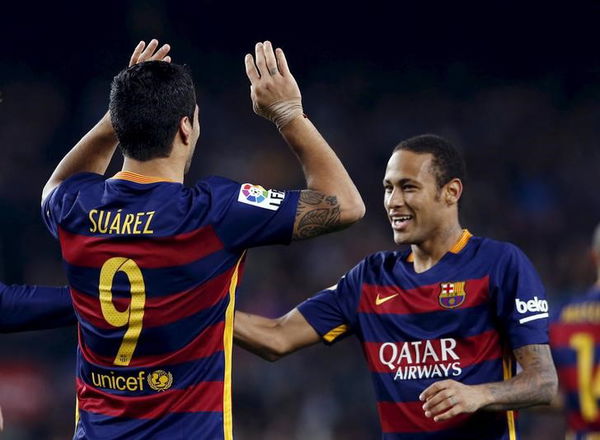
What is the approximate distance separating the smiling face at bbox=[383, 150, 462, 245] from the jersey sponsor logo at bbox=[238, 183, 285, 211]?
4.65 ft

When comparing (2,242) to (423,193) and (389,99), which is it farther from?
(423,193)

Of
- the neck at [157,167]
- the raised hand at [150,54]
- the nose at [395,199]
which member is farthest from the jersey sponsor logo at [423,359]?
the raised hand at [150,54]

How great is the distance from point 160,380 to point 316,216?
77cm

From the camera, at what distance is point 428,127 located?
13359 millimetres

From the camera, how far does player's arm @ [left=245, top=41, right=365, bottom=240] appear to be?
3.51 meters

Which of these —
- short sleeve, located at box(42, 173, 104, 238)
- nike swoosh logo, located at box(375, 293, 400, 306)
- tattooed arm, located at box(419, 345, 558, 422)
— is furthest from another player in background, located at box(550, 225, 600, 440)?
short sleeve, located at box(42, 173, 104, 238)

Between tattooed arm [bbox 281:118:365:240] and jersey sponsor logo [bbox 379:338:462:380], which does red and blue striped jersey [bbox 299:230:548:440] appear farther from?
tattooed arm [bbox 281:118:365:240]

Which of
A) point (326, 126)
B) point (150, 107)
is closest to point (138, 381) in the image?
point (150, 107)

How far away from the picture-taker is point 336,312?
16.2 feet

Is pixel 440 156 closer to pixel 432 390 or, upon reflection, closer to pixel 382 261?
pixel 382 261

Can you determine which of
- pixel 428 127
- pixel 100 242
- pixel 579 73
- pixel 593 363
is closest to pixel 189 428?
pixel 100 242

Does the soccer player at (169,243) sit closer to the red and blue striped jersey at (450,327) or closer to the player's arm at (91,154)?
the player's arm at (91,154)

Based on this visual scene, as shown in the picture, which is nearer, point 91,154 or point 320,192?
point 320,192

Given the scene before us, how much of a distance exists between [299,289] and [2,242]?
3357 millimetres
